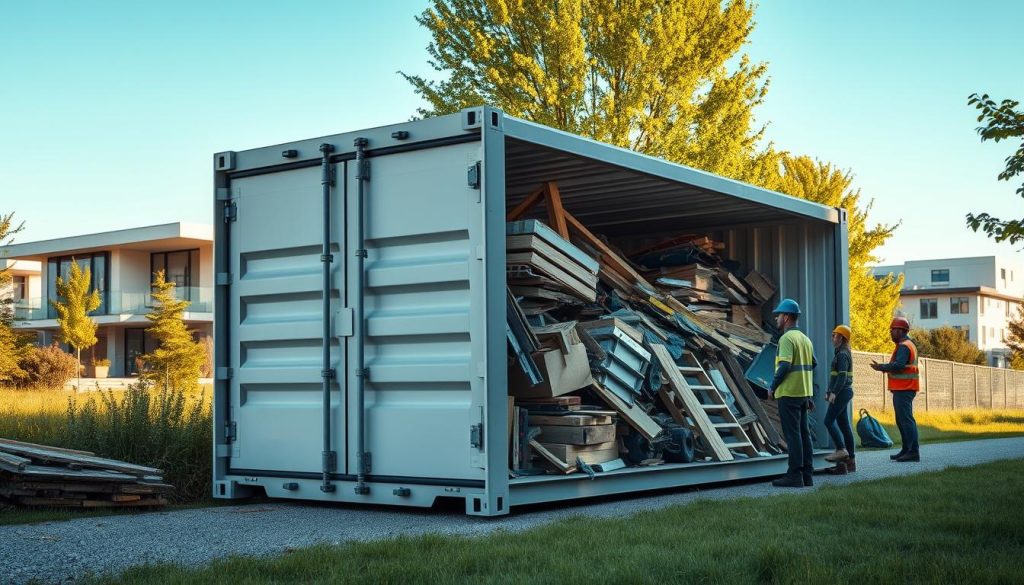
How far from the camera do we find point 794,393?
37.9 ft

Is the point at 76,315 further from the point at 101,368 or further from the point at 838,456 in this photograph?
the point at 838,456

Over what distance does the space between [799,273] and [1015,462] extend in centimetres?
332

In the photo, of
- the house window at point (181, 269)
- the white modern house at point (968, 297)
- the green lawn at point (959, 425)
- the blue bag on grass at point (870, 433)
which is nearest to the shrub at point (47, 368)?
A: the house window at point (181, 269)

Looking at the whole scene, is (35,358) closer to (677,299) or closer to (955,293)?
(677,299)

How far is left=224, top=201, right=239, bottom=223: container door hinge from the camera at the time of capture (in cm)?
1048

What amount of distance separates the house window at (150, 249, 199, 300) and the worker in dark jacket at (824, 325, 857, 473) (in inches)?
1661

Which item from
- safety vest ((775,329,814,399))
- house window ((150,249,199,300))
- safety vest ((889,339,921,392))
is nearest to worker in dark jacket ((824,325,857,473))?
safety vest ((889,339,921,392))

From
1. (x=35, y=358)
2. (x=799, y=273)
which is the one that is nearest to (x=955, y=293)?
(x=35, y=358)

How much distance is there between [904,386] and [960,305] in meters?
77.2

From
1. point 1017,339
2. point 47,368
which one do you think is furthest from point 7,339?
point 1017,339

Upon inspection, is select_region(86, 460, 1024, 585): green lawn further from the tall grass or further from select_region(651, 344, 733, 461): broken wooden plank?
the tall grass

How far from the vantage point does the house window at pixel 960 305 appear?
86562 mm

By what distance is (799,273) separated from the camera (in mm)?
14469

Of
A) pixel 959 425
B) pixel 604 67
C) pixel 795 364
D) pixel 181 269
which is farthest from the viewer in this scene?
pixel 181 269
